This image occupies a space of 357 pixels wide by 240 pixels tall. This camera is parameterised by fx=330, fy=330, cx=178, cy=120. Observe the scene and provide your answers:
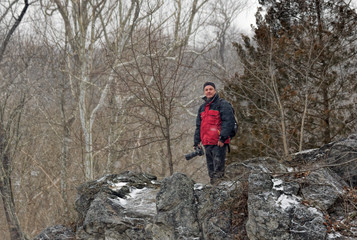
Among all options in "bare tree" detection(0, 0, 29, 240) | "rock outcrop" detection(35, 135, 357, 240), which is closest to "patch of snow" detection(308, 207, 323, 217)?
"rock outcrop" detection(35, 135, 357, 240)

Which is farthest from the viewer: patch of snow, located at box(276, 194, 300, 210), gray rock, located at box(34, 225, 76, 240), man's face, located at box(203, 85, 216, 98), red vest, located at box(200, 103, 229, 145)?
gray rock, located at box(34, 225, 76, 240)

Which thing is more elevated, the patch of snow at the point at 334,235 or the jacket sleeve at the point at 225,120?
the jacket sleeve at the point at 225,120

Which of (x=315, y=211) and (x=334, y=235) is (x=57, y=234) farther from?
(x=334, y=235)

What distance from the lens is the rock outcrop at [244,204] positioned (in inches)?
135

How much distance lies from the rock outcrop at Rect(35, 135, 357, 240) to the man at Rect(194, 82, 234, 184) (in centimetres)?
27

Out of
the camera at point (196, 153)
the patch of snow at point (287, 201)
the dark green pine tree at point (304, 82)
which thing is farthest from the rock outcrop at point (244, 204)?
the dark green pine tree at point (304, 82)

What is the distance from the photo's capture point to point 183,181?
14.6ft

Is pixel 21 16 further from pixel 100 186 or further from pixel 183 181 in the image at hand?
pixel 183 181

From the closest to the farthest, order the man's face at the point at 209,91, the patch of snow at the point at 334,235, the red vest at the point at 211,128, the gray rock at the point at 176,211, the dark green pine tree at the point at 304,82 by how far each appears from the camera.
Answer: the patch of snow at the point at 334,235, the gray rock at the point at 176,211, the red vest at the point at 211,128, the man's face at the point at 209,91, the dark green pine tree at the point at 304,82

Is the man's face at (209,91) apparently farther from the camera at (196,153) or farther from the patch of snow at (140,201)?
the patch of snow at (140,201)

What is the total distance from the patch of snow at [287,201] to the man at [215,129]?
1.19 metres

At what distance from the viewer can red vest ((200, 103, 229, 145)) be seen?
16.0 ft

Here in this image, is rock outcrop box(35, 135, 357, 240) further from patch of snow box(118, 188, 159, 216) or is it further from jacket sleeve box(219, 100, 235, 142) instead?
jacket sleeve box(219, 100, 235, 142)

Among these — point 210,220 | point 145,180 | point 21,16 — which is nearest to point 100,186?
point 145,180
